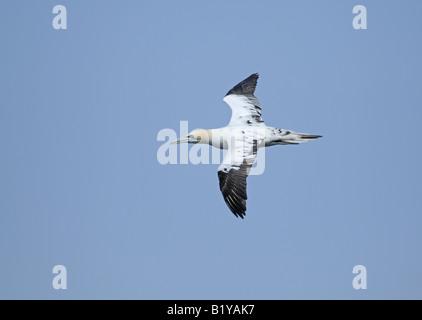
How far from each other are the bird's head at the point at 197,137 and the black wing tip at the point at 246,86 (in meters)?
2.62

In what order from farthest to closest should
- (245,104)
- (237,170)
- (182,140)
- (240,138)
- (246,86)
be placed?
(246,86) < (245,104) < (182,140) < (240,138) < (237,170)

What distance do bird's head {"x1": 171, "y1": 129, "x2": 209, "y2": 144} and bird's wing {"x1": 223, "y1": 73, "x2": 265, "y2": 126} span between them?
1.07 metres

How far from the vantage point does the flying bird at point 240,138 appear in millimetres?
20294

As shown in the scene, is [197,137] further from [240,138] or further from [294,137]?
[294,137]

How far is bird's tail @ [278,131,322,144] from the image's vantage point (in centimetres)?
2245

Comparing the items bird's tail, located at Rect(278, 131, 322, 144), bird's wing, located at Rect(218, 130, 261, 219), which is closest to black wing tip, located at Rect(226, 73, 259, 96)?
bird's tail, located at Rect(278, 131, 322, 144)

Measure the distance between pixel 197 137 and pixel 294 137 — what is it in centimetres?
315

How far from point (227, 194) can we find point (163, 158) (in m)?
3.31

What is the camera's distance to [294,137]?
22.6 metres

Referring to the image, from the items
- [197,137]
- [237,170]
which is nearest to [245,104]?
[197,137]

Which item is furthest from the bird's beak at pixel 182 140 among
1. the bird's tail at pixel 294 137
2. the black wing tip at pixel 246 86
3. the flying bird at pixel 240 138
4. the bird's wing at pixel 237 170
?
the bird's tail at pixel 294 137

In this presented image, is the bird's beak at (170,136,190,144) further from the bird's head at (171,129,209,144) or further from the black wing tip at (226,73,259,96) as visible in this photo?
the black wing tip at (226,73,259,96)
